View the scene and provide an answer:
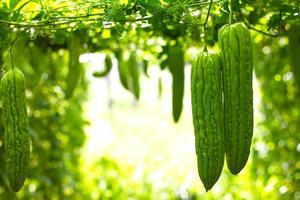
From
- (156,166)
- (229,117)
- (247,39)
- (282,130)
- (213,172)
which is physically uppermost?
(247,39)

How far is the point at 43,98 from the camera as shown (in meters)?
4.39

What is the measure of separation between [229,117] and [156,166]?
14.6 feet

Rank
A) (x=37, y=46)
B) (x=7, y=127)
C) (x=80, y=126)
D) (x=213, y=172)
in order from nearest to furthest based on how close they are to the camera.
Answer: (x=213, y=172)
(x=7, y=127)
(x=37, y=46)
(x=80, y=126)

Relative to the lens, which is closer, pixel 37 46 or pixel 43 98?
pixel 37 46

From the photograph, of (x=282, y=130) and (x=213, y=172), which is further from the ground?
(x=213, y=172)

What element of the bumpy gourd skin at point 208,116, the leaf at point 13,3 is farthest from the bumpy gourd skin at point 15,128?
the bumpy gourd skin at point 208,116

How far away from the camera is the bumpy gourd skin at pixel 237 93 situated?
5.96 ft

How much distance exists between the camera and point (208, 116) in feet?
6.06

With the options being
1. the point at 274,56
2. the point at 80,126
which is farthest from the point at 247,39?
the point at 80,126

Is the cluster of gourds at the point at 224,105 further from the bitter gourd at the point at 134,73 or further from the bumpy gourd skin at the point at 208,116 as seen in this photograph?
the bitter gourd at the point at 134,73

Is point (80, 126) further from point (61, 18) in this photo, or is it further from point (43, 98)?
point (61, 18)

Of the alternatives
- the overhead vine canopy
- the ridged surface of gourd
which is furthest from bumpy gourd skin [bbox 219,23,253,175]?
the ridged surface of gourd

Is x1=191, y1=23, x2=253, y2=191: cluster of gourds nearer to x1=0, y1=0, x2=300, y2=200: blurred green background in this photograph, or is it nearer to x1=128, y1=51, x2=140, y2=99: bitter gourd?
x1=0, y1=0, x2=300, y2=200: blurred green background

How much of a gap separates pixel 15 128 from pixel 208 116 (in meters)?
0.62
